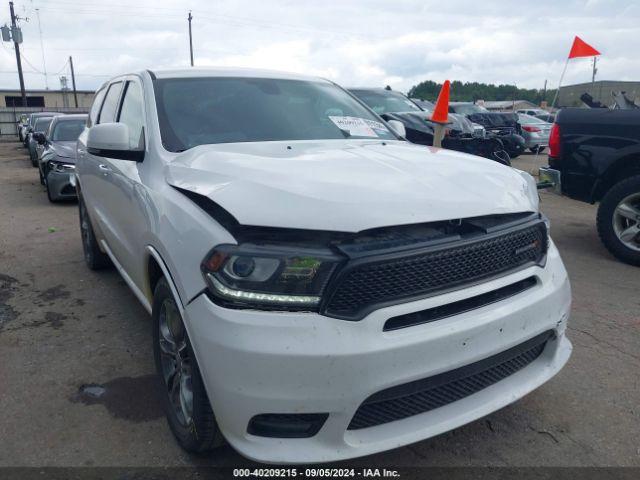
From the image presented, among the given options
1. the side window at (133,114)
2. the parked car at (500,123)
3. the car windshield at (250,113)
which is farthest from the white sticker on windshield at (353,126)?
the parked car at (500,123)

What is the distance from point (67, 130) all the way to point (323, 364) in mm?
10117

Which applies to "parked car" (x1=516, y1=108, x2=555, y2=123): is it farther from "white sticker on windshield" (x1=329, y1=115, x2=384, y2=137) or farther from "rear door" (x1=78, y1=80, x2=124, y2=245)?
"rear door" (x1=78, y1=80, x2=124, y2=245)

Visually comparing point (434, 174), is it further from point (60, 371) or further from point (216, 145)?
point (60, 371)

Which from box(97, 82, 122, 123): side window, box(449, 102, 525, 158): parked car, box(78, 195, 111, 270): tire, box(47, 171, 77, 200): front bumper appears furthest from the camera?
box(449, 102, 525, 158): parked car

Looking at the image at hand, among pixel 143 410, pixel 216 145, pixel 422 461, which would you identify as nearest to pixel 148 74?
pixel 216 145

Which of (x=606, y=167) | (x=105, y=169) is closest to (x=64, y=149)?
(x=105, y=169)

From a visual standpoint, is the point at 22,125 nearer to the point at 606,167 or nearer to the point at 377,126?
the point at 377,126

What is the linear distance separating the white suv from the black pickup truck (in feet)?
10.4

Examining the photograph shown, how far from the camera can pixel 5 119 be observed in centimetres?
3306

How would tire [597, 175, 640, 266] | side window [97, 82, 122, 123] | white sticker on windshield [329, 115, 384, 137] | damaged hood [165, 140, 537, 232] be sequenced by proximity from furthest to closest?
tire [597, 175, 640, 266], side window [97, 82, 122, 123], white sticker on windshield [329, 115, 384, 137], damaged hood [165, 140, 537, 232]

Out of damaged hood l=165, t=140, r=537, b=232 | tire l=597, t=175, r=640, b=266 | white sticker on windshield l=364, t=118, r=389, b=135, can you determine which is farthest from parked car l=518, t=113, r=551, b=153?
damaged hood l=165, t=140, r=537, b=232

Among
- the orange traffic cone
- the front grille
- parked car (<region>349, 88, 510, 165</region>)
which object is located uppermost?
the orange traffic cone

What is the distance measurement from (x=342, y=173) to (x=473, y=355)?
0.90m

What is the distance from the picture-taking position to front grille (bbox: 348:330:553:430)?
1.95m
